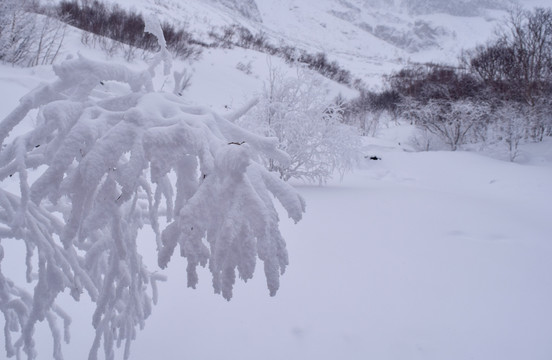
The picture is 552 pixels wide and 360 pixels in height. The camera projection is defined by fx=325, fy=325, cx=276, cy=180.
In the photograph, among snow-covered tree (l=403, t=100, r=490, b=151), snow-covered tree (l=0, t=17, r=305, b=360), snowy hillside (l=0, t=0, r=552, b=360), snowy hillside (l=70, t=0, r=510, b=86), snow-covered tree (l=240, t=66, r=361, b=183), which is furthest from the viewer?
snowy hillside (l=70, t=0, r=510, b=86)

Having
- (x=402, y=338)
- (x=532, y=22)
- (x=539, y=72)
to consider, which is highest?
(x=532, y=22)

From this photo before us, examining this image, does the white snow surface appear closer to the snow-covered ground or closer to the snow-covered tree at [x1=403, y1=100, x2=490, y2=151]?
the snow-covered ground

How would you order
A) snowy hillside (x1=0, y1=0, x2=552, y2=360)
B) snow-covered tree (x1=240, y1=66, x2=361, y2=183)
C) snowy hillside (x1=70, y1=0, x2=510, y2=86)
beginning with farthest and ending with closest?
snowy hillside (x1=70, y1=0, x2=510, y2=86)
snow-covered tree (x1=240, y1=66, x2=361, y2=183)
snowy hillside (x1=0, y1=0, x2=552, y2=360)

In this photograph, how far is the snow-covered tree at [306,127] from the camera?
5.68 meters

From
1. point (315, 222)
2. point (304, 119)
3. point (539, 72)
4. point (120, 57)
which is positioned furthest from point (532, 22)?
point (120, 57)

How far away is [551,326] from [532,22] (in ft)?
45.4

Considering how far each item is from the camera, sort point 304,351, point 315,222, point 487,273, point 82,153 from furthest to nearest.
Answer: point 315,222 → point 487,273 → point 304,351 → point 82,153

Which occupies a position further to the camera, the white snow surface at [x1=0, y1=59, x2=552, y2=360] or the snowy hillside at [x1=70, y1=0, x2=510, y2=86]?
the snowy hillside at [x1=70, y1=0, x2=510, y2=86]

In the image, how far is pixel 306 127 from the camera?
226 inches

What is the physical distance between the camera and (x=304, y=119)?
5652 mm

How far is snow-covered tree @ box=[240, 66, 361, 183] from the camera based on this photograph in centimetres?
568

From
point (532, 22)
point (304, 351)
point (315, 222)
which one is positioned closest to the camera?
point (304, 351)

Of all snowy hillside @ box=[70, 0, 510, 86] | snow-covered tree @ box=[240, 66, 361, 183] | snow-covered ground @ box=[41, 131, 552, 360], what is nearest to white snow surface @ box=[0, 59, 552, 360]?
snow-covered ground @ box=[41, 131, 552, 360]

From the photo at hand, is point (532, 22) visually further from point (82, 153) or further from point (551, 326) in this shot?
point (82, 153)
